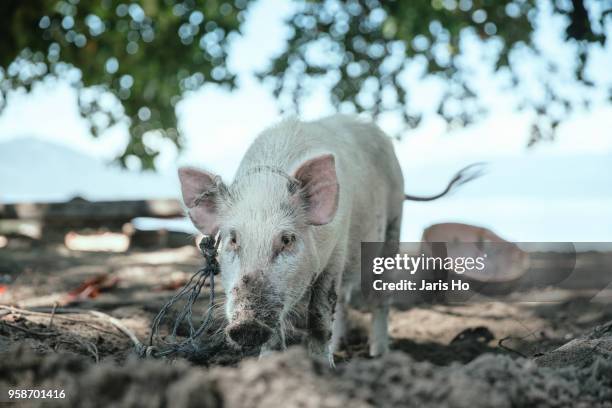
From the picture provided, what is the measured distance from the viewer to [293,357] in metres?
1.92

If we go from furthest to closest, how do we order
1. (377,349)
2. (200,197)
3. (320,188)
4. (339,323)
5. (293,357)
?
(339,323) < (377,349) < (200,197) < (320,188) < (293,357)

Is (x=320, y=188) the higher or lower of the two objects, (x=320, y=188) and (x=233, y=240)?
the higher

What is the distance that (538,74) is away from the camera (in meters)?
8.47

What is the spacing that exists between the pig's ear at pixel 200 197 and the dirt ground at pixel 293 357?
2.09 ft

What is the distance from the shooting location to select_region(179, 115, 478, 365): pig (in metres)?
2.90

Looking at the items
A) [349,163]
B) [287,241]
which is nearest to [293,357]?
[287,241]

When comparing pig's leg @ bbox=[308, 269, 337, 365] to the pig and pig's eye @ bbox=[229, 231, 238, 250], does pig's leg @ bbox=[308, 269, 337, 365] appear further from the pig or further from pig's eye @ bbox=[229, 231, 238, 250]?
pig's eye @ bbox=[229, 231, 238, 250]

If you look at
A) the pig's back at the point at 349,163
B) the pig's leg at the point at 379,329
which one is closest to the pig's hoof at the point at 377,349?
the pig's leg at the point at 379,329

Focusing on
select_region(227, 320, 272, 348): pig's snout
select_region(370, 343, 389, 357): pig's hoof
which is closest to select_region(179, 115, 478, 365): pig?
select_region(227, 320, 272, 348): pig's snout

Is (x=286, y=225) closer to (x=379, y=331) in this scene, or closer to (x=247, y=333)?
(x=247, y=333)

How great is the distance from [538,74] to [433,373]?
23.9 ft

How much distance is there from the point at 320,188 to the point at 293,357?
1.48 meters

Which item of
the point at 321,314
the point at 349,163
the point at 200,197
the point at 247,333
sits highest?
the point at 349,163

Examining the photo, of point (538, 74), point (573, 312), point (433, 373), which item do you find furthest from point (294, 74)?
point (433, 373)
